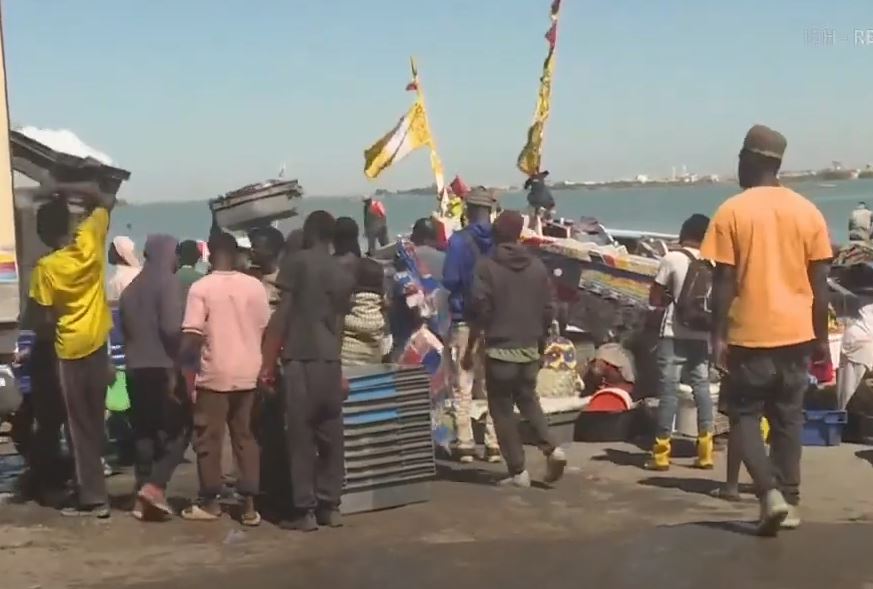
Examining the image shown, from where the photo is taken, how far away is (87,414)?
7.25m

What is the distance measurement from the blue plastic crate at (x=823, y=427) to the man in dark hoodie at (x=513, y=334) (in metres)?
2.25

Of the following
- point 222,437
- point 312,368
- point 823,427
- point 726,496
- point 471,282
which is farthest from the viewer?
point 823,427

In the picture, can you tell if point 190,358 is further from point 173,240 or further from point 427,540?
point 427,540

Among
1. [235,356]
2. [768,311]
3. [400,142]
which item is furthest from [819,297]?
[400,142]

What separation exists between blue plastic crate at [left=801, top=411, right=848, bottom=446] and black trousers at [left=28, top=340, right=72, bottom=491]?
5343mm

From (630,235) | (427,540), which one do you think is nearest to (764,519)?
(427,540)

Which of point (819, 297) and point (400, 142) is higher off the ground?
point (400, 142)

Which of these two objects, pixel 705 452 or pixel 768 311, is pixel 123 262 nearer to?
pixel 705 452

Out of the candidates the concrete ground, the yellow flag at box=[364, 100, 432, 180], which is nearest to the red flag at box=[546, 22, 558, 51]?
the yellow flag at box=[364, 100, 432, 180]

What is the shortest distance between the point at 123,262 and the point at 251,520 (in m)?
2.68

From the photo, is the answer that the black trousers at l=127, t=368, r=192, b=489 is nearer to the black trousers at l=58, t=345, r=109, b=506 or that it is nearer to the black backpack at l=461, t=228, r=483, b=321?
the black trousers at l=58, t=345, r=109, b=506

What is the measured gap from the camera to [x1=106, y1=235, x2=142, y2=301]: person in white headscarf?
349 inches

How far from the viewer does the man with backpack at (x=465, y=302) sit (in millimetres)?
8617

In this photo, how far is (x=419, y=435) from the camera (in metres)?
7.64
